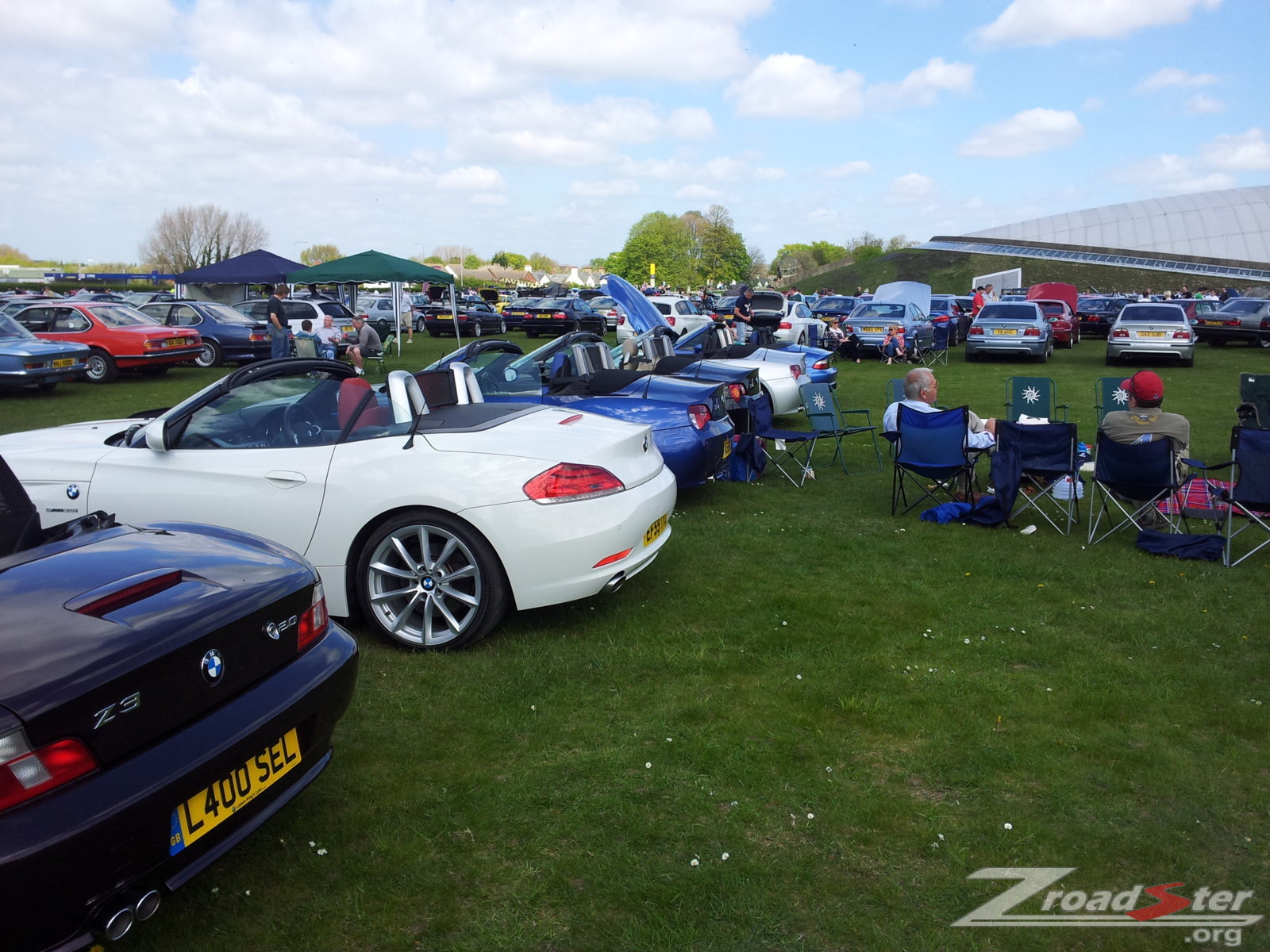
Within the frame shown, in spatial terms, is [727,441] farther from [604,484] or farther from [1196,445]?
[1196,445]

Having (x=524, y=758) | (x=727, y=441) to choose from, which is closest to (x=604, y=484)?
(x=524, y=758)

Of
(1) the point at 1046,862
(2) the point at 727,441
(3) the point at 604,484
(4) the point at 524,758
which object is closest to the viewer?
(1) the point at 1046,862

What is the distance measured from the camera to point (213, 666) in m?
2.60

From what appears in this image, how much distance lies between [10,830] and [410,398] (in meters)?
3.17

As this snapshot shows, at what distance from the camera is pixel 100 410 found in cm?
1463

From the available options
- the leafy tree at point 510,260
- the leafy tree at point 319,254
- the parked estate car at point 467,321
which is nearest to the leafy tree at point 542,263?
the leafy tree at point 510,260

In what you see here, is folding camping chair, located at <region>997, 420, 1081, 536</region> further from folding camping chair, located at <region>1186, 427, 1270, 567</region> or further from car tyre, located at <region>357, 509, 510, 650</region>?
car tyre, located at <region>357, 509, 510, 650</region>

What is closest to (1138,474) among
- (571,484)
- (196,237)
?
(571,484)

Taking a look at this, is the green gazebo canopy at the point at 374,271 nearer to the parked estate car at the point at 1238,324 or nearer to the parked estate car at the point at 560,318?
the parked estate car at the point at 560,318

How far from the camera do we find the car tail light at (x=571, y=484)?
14.9ft

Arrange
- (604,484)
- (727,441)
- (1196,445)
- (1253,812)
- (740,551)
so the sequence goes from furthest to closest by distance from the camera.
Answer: (1196,445), (727,441), (740,551), (604,484), (1253,812)

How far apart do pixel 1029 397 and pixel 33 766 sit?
32.8ft

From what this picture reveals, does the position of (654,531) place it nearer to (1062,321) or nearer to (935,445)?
(935,445)

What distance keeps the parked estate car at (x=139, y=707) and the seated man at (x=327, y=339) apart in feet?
49.8
